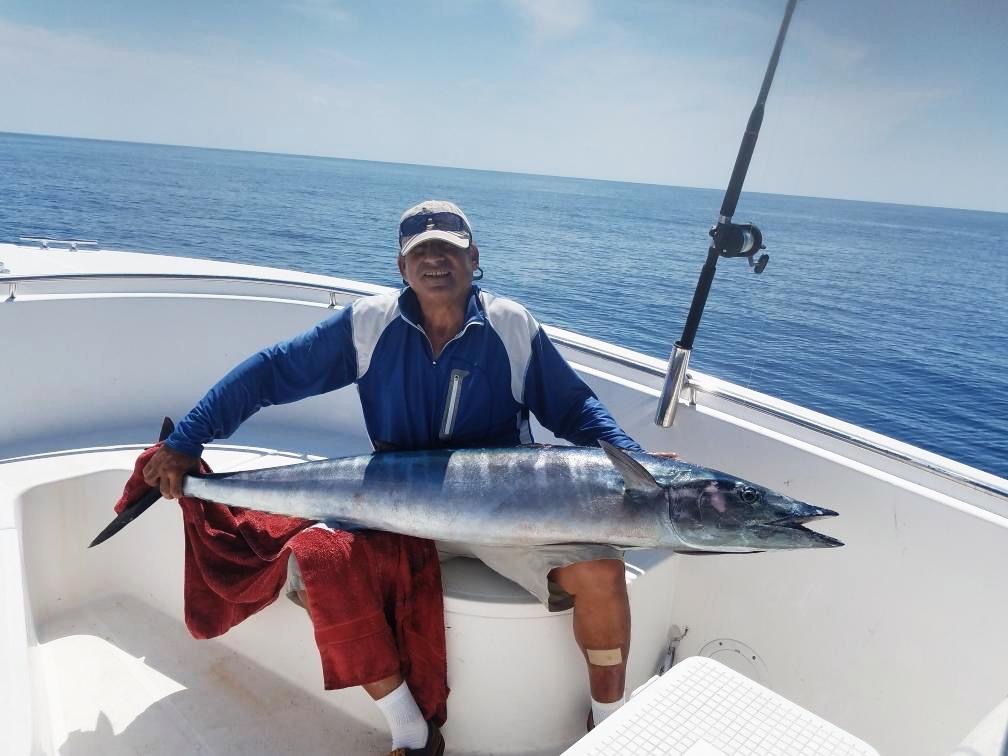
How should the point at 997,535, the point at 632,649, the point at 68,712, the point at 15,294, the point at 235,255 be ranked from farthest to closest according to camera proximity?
the point at 235,255 < the point at 15,294 < the point at 632,649 < the point at 68,712 < the point at 997,535

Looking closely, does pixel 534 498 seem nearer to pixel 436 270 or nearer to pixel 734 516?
pixel 734 516

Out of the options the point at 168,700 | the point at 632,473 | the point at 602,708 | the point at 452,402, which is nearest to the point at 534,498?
the point at 632,473

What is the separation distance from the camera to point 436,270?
207 centimetres

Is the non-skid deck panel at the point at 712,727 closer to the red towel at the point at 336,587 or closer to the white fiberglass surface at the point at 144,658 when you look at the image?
the red towel at the point at 336,587

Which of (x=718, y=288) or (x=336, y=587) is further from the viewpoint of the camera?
(x=718, y=288)

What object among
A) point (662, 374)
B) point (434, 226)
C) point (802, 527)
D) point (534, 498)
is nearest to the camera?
point (802, 527)

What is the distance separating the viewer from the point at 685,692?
1.31 m

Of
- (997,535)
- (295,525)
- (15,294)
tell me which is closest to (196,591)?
(295,525)

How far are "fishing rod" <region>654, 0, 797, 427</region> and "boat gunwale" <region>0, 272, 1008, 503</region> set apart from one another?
0.57 ft

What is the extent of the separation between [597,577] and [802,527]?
0.52m

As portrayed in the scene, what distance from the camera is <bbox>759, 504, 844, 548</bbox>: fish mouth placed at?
1.49m

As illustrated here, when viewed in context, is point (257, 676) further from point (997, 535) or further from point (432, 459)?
point (997, 535)

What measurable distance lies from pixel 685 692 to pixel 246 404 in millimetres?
1493

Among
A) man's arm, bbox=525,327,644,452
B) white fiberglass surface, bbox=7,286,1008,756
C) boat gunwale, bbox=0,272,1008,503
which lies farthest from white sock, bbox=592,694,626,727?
boat gunwale, bbox=0,272,1008,503
